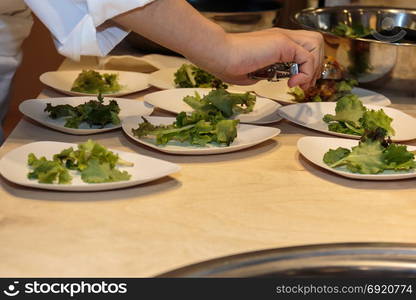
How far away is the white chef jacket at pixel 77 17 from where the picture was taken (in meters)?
1.18

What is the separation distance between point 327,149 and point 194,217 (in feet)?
1.16

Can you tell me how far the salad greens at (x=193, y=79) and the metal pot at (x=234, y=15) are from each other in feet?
0.87

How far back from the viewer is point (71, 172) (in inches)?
44.9

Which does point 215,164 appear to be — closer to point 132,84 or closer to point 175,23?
point 175,23

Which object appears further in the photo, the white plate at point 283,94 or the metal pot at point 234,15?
the metal pot at point 234,15

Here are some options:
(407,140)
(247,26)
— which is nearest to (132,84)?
(247,26)

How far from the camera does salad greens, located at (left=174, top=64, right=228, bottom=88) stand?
168 cm

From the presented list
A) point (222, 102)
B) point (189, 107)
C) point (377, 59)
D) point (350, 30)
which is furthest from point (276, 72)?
point (350, 30)

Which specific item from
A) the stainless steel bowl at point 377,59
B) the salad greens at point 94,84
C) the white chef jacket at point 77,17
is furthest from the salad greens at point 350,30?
the white chef jacket at point 77,17

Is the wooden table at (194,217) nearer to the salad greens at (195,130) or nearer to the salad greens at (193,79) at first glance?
the salad greens at (195,130)

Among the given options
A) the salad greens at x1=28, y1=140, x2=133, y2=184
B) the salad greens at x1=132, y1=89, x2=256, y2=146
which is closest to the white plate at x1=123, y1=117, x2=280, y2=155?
the salad greens at x1=132, y1=89, x2=256, y2=146

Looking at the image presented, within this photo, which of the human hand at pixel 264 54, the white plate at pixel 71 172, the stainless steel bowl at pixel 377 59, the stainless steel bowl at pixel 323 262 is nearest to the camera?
the stainless steel bowl at pixel 323 262

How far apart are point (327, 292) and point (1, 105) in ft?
3.69

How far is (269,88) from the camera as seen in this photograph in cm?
172
